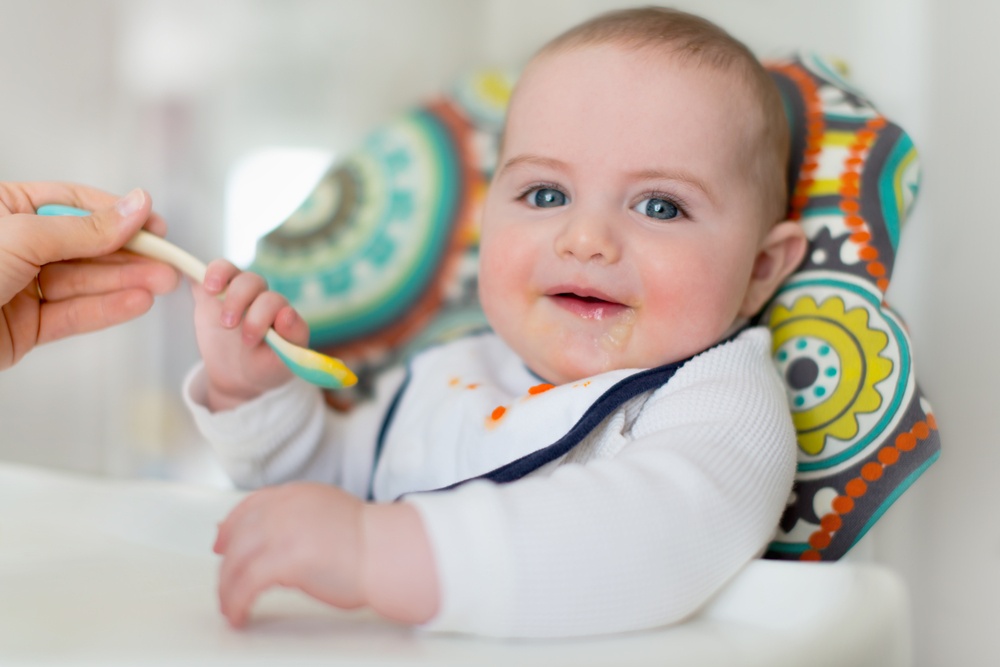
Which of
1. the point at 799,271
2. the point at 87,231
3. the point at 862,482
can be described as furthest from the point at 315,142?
the point at 862,482

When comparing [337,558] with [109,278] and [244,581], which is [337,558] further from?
[109,278]

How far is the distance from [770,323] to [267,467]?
49 centimetres

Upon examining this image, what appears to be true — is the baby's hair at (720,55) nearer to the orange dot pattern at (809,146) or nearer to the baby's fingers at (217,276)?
the orange dot pattern at (809,146)

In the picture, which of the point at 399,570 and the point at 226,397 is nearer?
the point at 399,570

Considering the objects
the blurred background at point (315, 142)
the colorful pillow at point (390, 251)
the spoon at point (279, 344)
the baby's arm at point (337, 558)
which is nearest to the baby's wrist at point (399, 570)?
the baby's arm at point (337, 558)

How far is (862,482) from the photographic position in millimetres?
724

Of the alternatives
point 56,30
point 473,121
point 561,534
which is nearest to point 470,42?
point 473,121

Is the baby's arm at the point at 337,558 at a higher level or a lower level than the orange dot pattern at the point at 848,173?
lower

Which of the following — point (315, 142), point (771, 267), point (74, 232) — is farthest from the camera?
point (315, 142)

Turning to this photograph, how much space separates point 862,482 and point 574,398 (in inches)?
9.2

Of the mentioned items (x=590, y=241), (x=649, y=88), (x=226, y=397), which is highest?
(x=649, y=88)

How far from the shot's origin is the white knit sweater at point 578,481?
0.47m

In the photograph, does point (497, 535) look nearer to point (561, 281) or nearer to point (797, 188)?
point (561, 281)

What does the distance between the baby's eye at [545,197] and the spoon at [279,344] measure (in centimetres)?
21
